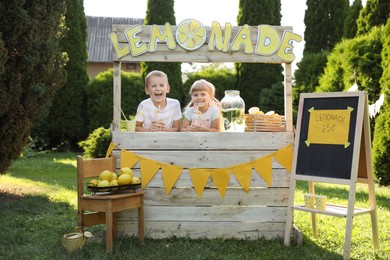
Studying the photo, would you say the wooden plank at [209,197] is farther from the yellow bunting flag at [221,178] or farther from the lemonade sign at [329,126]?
the lemonade sign at [329,126]

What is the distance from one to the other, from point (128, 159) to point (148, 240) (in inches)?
30.0

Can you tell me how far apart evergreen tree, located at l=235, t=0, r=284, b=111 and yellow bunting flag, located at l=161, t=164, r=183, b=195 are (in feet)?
30.1

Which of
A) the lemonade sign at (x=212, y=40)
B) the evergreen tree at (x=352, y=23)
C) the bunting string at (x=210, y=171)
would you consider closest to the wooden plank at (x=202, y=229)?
the bunting string at (x=210, y=171)

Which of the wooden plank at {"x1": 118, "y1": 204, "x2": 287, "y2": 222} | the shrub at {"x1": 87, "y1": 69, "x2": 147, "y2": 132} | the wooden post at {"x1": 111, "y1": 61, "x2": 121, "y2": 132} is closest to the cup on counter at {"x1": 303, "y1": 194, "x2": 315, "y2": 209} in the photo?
the wooden plank at {"x1": 118, "y1": 204, "x2": 287, "y2": 222}

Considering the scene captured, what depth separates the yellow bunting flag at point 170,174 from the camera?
4.44m

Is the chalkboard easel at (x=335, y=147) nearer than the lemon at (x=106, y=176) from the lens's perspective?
Yes

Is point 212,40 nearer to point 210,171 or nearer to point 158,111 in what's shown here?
point 158,111

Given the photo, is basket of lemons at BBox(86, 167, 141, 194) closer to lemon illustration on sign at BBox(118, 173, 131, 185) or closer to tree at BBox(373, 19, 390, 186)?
lemon illustration on sign at BBox(118, 173, 131, 185)

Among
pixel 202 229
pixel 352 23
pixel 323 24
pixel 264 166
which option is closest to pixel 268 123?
pixel 264 166

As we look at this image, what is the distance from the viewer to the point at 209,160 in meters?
4.47

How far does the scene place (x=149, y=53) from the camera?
4.52 meters

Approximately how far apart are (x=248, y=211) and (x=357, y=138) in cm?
122

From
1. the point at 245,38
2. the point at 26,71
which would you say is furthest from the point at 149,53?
the point at 26,71

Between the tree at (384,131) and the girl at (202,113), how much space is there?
429 centimetres
